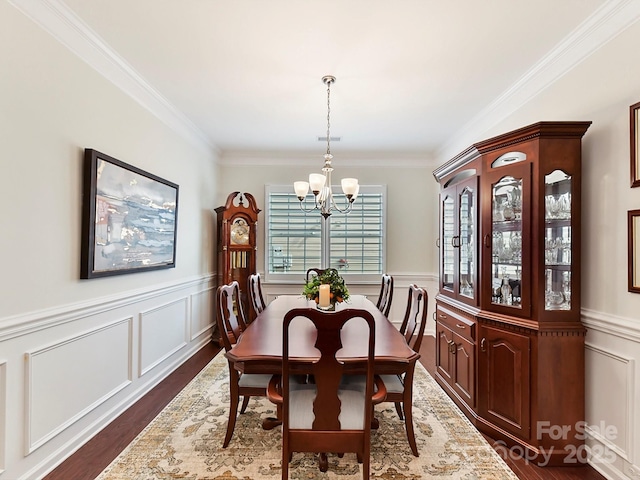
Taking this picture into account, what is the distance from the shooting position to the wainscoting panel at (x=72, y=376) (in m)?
1.92

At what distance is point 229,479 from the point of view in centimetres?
195

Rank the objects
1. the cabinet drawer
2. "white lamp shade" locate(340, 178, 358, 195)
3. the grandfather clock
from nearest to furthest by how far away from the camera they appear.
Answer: the cabinet drawer, "white lamp shade" locate(340, 178, 358, 195), the grandfather clock

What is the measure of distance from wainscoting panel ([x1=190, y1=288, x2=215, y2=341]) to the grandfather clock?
0.28 m

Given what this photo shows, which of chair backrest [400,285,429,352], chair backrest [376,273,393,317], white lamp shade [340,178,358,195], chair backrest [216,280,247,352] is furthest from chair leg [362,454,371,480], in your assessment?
white lamp shade [340,178,358,195]

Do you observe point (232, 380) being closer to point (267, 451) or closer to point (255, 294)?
point (267, 451)

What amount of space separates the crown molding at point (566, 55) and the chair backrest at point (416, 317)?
6.12ft

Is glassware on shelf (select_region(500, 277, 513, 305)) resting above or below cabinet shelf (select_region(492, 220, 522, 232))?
below

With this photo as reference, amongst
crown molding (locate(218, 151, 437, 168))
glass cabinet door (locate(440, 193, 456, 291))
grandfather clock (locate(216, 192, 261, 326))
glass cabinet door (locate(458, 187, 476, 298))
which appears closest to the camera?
glass cabinet door (locate(458, 187, 476, 298))

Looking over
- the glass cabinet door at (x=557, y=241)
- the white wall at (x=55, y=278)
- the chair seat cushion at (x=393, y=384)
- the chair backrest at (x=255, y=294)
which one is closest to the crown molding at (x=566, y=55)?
the glass cabinet door at (x=557, y=241)

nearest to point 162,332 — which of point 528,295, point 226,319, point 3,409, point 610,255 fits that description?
point 226,319

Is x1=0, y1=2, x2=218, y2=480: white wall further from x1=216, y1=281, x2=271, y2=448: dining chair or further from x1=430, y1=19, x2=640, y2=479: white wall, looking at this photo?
x1=430, y1=19, x2=640, y2=479: white wall

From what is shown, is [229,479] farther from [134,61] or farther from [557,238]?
[134,61]

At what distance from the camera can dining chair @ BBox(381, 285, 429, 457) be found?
2156 mm

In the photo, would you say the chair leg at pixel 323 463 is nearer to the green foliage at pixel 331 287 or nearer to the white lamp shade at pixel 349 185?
the green foliage at pixel 331 287
